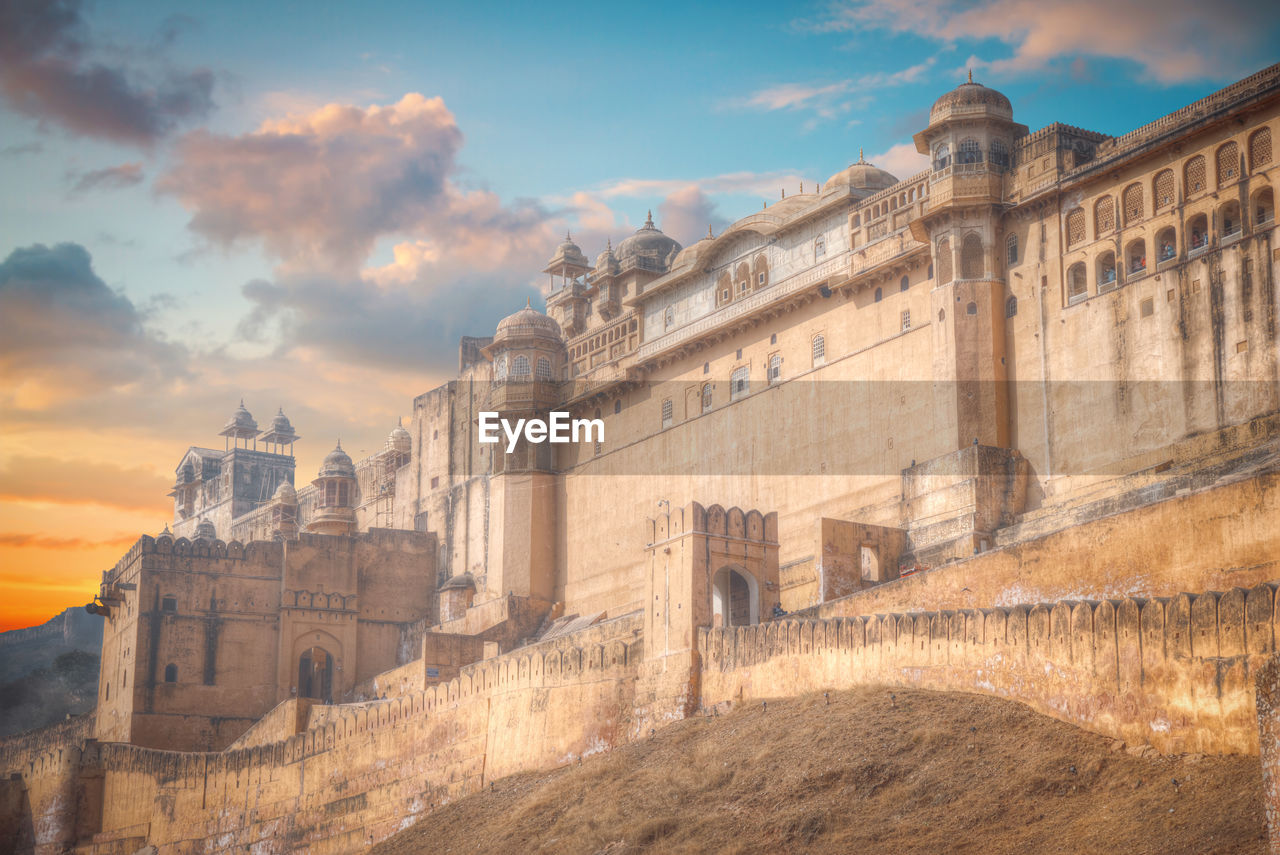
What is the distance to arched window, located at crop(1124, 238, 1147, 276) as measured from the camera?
3297cm

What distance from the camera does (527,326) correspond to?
52.4 metres

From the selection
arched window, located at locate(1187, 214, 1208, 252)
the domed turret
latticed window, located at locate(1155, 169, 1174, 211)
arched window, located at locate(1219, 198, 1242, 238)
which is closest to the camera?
arched window, located at locate(1219, 198, 1242, 238)

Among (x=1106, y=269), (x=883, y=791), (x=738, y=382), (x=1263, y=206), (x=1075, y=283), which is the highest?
(x=1263, y=206)

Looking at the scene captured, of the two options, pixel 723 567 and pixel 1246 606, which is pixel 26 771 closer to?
pixel 723 567

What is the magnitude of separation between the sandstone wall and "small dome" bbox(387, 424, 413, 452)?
119 ft

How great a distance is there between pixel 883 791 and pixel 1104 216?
15.8 meters

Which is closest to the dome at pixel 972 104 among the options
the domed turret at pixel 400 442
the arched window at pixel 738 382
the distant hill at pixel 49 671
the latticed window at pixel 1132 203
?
the latticed window at pixel 1132 203

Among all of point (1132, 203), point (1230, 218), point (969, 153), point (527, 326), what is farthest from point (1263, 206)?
point (527, 326)

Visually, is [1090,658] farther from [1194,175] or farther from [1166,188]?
[1166,188]

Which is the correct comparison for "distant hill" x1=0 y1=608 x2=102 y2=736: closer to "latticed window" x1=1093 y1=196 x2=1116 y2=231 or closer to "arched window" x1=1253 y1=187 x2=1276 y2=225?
"latticed window" x1=1093 y1=196 x2=1116 y2=231

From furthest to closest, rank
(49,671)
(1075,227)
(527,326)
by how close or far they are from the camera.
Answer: (49,671) → (527,326) → (1075,227)

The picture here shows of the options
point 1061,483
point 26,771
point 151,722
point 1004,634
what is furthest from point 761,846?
point 26,771

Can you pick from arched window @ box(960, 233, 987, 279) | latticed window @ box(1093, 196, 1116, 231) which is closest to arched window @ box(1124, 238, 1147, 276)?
latticed window @ box(1093, 196, 1116, 231)

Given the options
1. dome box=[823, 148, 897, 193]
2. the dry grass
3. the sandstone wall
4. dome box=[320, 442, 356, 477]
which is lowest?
the dry grass
